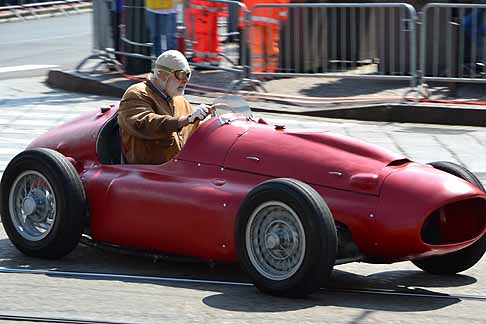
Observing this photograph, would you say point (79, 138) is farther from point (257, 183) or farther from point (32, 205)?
point (257, 183)

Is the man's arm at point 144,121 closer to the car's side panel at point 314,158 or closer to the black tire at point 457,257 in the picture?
the car's side panel at point 314,158

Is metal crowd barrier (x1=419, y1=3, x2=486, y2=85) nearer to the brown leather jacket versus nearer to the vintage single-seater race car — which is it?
the brown leather jacket

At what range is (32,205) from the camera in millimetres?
7223

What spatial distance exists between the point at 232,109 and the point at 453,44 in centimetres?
693

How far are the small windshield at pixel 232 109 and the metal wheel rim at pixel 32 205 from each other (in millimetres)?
1168

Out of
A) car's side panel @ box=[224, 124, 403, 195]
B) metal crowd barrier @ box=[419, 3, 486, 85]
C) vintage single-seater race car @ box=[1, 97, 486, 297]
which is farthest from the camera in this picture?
metal crowd barrier @ box=[419, 3, 486, 85]

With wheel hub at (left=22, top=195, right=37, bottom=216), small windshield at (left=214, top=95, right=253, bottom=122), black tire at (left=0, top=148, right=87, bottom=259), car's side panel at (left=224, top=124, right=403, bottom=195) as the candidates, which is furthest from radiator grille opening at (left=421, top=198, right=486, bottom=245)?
wheel hub at (left=22, top=195, right=37, bottom=216)

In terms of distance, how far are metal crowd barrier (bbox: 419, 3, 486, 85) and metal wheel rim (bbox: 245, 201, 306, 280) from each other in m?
7.51

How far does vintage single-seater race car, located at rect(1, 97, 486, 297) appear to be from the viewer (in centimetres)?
614

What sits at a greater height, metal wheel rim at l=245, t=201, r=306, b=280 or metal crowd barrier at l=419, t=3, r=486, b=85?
metal crowd barrier at l=419, t=3, r=486, b=85

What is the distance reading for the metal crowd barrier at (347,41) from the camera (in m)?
13.6

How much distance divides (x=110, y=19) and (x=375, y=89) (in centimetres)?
437

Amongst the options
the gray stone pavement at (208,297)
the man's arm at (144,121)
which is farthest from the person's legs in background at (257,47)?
the man's arm at (144,121)

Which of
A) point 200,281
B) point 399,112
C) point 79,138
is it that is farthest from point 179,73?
point 399,112
